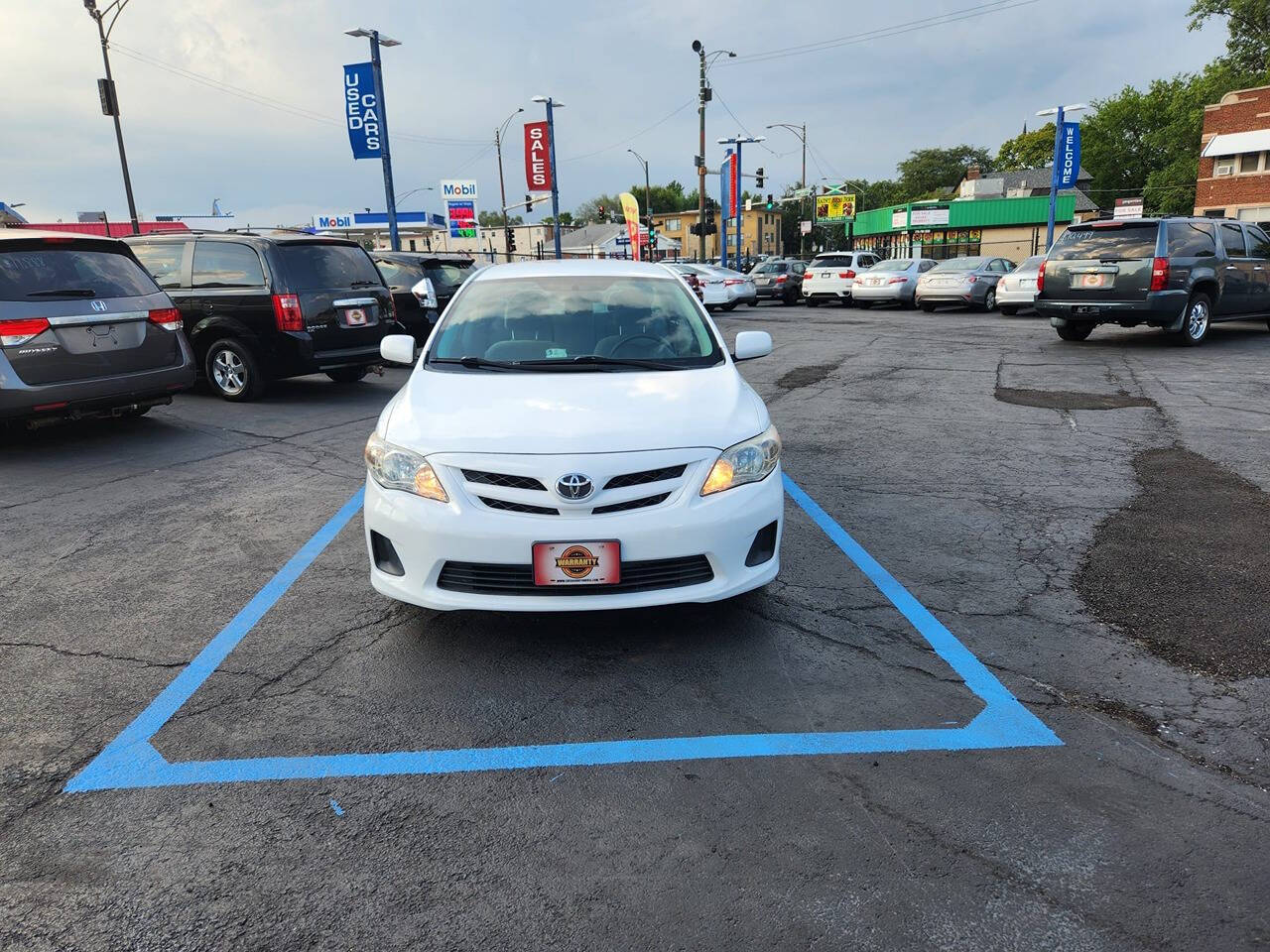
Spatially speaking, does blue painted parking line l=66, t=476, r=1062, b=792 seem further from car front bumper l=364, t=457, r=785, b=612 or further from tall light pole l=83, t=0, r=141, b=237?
tall light pole l=83, t=0, r=141, b=237

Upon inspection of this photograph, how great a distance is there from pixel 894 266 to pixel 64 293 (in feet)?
71.3

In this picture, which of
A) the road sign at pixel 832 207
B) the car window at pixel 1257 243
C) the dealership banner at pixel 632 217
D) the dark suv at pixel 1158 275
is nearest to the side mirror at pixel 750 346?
the dark suv at pixel 1158 275

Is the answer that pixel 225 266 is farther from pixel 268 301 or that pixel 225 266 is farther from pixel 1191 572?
pixel 1191 572

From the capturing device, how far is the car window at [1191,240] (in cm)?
1277

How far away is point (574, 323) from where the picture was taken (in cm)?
493

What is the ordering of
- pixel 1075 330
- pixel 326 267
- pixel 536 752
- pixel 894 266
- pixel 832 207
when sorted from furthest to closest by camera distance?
pixel 832 207 < pixel 894 266 < pixel 1075 330 < pixel 326 267 < pixel 536 752

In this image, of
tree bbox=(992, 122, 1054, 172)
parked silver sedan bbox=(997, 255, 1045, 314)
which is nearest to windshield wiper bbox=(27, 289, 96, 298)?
parked silver sedan bbox=(997, 255, 1045, 314)

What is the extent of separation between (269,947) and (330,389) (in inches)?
380

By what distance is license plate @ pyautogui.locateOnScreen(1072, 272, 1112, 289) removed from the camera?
1307 cm

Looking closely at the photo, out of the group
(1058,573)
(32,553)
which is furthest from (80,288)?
(1058,573)

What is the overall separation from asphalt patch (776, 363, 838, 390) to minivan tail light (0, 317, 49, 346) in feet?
25.4

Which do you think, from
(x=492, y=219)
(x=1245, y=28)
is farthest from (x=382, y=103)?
(x=492, y=219)

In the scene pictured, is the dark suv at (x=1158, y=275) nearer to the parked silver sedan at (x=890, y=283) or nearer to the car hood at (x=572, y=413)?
the parked silver sedan at (x=890, y=283)

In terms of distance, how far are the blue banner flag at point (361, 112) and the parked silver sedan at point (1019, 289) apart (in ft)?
52.6
